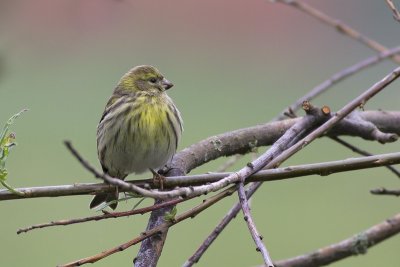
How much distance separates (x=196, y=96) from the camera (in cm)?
1277

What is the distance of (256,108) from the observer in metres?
11.9

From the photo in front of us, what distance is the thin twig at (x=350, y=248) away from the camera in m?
3.05

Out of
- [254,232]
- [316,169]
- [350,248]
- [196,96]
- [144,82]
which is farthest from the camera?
[196,96]

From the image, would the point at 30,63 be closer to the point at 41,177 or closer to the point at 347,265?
the point at 41,177

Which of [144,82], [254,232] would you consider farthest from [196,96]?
[254,232]

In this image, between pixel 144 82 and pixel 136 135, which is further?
pixel 144 82

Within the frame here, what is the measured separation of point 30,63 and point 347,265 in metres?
6.98

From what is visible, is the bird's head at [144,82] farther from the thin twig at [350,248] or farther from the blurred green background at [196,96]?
the thin twig at [350,248]

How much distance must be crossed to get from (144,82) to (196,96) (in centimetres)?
883

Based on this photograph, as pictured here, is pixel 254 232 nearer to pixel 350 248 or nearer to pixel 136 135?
pixel 350 248

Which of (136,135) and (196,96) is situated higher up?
(136,135)

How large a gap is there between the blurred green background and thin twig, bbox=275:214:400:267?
1101 mm

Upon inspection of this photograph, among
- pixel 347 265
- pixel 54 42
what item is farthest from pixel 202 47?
pixel 347 265

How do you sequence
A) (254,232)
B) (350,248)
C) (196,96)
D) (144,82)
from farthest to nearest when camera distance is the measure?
(196,96) < (144,82) < (350,248) < (254,232)
